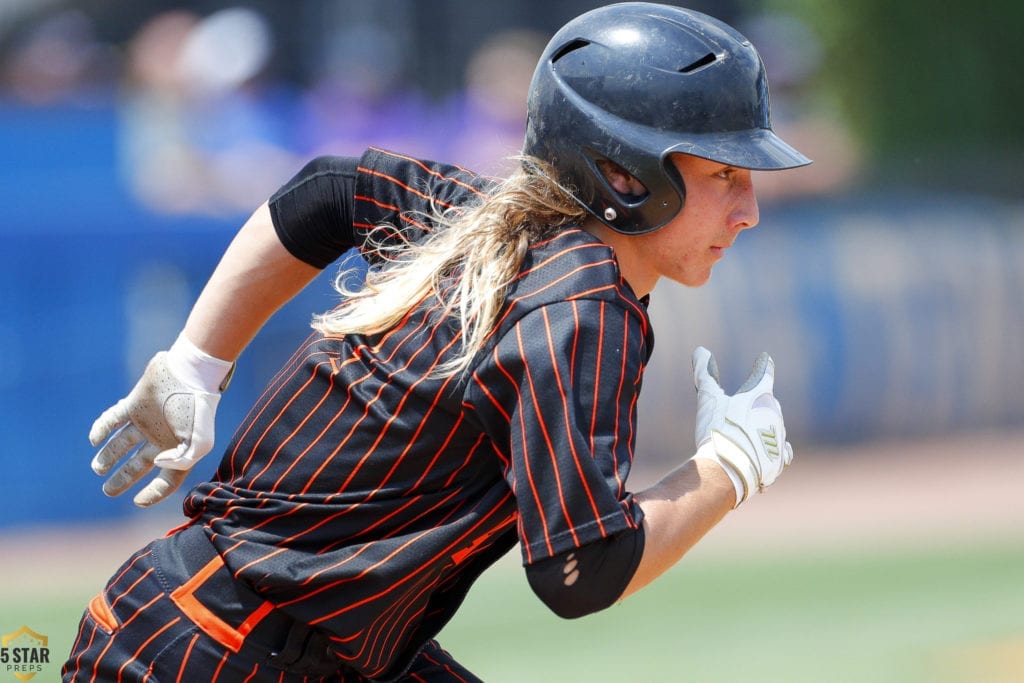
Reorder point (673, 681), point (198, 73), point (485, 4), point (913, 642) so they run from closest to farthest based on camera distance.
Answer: point (673, 681), point (913, 642), point (198, 73), point (485, 4)

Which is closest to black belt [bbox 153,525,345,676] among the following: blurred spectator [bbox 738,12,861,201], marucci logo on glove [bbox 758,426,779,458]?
marucci logo on glove [bbox 758,426,779,458]

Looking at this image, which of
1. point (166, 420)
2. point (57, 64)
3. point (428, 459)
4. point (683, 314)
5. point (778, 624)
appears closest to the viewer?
point (428, 459)

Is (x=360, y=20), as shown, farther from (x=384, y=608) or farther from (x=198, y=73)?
(x=384, y=608)

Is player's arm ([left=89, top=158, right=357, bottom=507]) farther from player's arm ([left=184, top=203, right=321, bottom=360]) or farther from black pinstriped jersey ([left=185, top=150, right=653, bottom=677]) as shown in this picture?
black pinstriped jersey ([left=185, top=150, right=653, bottom=677])

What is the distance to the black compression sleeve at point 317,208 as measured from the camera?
3273 mm

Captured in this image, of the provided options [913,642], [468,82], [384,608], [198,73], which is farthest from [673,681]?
[468,82]

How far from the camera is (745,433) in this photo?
2807 millimetres

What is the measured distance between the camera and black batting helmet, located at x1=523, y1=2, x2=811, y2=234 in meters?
2.77

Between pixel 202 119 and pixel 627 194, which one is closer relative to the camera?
pixel 627 194

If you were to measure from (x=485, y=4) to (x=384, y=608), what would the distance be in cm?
1192

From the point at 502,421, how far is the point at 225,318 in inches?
42.2

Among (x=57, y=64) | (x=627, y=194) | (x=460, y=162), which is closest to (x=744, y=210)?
(x=627, y=194)

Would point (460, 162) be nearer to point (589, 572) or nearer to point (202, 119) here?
point (202, 119)

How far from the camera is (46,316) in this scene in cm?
905
